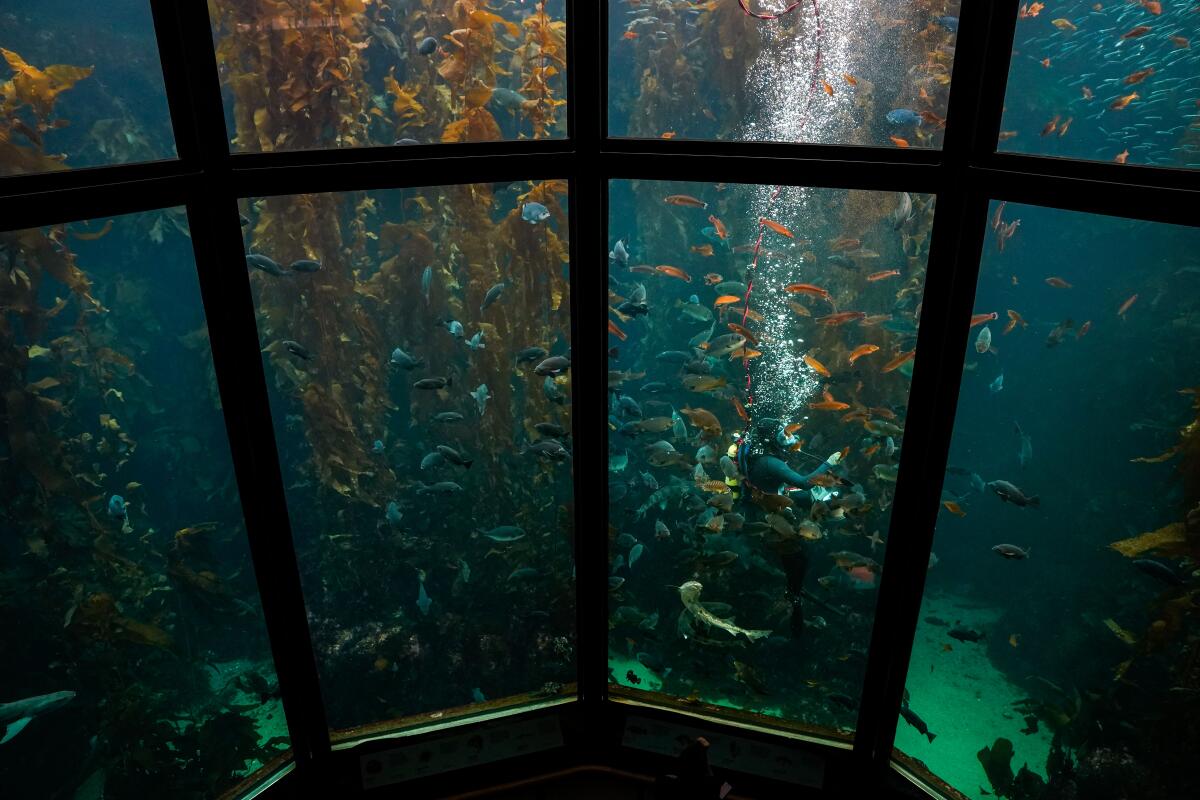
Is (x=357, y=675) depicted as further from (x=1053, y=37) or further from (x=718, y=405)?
(x=1053, y=37)

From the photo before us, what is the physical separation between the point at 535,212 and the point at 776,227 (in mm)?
1086

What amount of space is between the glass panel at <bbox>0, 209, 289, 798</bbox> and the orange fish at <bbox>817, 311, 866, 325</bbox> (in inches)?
106

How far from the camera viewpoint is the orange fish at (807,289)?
3.18 meters

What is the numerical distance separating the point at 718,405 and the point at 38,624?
9.73ft

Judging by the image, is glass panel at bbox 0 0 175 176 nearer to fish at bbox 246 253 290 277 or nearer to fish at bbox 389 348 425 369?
fish at bbox 246 253 290 277

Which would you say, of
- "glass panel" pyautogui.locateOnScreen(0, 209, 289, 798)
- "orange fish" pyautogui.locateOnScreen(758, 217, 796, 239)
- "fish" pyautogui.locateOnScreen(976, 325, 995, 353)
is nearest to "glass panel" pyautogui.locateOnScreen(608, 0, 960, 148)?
"orange fish" pyautogui.locateOnScreen(758, 217, 796, 239)

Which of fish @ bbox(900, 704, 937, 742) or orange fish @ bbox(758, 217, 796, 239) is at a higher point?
orange fish @ bbox(758, 217, 796, 239)

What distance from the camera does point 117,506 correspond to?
8.82 ft

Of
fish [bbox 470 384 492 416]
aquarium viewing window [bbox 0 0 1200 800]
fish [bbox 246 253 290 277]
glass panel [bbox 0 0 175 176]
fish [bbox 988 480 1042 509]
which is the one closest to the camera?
glass panel [bbox 0 0 175 176]

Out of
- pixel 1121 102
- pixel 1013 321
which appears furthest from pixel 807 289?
pixel 1121 102

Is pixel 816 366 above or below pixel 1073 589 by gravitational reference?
above

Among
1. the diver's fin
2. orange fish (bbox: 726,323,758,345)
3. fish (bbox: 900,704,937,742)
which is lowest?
fish (bbox: 900,704,937,742)

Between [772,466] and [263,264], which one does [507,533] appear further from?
[263,264]

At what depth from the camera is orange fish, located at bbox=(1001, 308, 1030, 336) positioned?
9.78 feet
